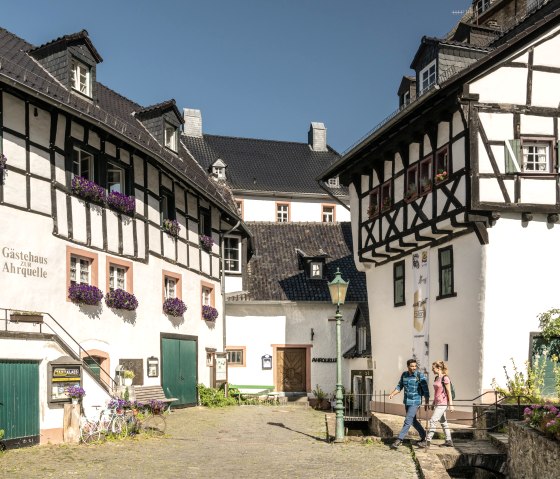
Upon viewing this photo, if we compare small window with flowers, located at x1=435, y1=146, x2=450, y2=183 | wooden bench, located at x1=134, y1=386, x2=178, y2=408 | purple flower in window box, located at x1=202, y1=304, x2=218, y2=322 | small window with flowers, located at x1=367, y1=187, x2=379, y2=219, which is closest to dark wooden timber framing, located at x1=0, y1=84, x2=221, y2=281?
wooden bench, located at x1=134, y1=386, x2=178, y2=408

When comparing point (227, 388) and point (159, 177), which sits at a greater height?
point (159, 177)

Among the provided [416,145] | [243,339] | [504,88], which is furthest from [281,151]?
[504,88]

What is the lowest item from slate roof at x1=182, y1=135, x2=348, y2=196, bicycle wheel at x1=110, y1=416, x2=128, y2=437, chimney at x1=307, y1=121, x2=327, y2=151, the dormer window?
bicycle wheel at x1=110, y1=416, x2=128, y2=437

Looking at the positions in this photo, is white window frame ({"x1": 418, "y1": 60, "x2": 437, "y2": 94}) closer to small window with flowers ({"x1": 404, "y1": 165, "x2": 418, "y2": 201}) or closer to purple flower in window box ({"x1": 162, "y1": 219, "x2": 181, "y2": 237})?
small window with flowers ({"x1": 404, "y1": 165, "x2": 418, "y2": 201})

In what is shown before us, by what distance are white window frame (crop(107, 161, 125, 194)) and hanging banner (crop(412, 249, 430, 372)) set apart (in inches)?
336

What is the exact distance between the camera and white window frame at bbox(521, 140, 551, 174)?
19.8 metres

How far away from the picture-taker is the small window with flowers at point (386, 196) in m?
24.9

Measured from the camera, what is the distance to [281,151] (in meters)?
55.7

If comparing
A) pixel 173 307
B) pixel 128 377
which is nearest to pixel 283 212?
pixel 173 307

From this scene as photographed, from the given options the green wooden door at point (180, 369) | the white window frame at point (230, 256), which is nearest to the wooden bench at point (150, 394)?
the green wooden door at point (180, 369)

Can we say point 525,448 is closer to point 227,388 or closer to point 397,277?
point 397,277

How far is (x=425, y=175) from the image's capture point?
2223 centimetres

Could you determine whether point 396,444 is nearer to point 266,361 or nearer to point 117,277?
point 117,277

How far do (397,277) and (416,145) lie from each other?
4.56 m
